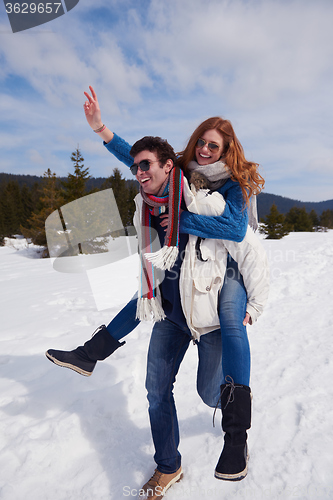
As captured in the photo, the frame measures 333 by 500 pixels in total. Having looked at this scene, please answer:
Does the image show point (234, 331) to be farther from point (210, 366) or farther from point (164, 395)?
point (164, 395)

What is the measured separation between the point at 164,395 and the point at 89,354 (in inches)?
24.8

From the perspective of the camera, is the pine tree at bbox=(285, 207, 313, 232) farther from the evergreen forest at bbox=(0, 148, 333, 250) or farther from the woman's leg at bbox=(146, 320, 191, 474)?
the woman's leg at bbox=(146, 320, 191, 474)

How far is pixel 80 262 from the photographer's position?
10.2 meters

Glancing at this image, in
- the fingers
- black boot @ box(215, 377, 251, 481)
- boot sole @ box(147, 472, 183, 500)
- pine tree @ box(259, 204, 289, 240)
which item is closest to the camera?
black boot @ box(215, 377, 251, 481)

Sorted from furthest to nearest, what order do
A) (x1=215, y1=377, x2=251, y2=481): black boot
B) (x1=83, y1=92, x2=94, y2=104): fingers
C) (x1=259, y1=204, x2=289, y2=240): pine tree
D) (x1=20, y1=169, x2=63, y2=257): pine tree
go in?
(x1=259, y1=204, x2=289, y2=240): pine tree → (x1=20, y1=169, x2=63, y2=257): pine tree → (x1=83, y1=92, x2=94, y2=104): fingers → (x1=215, y1=377, x2=251, y2=481): black boot

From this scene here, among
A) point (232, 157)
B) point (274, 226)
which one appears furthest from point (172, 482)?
point (274, 226)

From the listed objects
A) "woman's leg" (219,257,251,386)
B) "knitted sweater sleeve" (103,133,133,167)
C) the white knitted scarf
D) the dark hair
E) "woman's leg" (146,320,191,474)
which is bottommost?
"woman's leg" (146,320,191,474)

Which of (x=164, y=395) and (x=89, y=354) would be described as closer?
(x=164, y=395)

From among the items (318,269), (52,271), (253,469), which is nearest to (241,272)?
(253,469)

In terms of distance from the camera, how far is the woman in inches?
60.6

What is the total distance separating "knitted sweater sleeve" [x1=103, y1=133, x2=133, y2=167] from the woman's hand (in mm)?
40

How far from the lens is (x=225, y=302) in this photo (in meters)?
1.74

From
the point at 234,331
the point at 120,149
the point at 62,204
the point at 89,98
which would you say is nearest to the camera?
the point at 234,331

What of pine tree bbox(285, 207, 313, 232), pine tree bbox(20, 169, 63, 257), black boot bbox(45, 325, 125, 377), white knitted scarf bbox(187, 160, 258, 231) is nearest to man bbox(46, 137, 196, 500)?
white knitted scarf bbox(187, 160, 258, 231)
